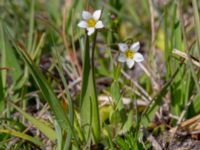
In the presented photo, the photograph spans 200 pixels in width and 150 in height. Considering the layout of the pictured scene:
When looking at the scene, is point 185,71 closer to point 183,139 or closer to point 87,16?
point 183,139

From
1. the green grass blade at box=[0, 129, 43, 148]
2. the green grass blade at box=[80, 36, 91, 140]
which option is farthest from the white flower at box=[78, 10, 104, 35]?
the green grass blade at box=[0, 129, 43, 148]

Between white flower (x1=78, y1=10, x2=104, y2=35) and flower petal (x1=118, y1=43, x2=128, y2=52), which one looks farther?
flower petal (x1=118, y1=43, x2=128, y2=52)

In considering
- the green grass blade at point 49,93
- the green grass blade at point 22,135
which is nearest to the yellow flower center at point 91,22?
the green grass blade at point 49,93

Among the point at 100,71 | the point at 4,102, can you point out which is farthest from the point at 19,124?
the point at 100,71

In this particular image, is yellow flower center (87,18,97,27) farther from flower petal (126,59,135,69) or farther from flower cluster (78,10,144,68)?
flower petal (126,59,135,69)

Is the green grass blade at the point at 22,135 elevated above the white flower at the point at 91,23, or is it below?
below

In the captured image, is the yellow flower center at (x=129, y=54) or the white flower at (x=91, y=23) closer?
the white flower at (x=91, y=23)

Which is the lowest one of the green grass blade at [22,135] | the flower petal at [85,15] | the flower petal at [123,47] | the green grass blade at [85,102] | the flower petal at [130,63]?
the green grass blade at [22,135]

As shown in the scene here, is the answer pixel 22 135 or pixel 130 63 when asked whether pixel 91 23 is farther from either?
pixel 22 135

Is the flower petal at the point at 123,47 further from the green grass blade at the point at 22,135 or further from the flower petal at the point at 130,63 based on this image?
the green grass blade at the point at 22,135

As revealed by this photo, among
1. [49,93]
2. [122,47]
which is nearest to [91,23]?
[122,47]

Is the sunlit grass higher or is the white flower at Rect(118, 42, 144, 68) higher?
the white flower at Rect(118, 42, 144, 68)
